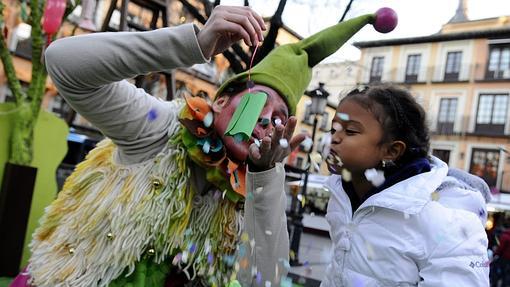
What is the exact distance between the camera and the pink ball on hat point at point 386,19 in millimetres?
1418

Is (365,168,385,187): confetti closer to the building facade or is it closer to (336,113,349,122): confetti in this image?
(336,113,349,122): confetti

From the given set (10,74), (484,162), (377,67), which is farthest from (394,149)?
(377,67)

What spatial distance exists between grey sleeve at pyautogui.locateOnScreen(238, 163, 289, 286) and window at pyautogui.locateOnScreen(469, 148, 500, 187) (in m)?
21.9

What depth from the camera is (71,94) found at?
129cm

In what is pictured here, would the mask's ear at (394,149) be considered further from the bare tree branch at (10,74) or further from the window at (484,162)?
the window at (484,162)

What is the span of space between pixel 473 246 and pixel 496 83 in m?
24.2

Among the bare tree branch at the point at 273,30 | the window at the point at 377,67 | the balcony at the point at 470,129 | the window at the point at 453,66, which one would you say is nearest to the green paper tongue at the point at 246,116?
the bare tree branch at the point at 273,30

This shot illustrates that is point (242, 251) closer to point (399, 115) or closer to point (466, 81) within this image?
point (399, 115)

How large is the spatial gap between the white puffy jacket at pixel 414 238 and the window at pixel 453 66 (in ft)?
80.4

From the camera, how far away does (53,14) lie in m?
3.51

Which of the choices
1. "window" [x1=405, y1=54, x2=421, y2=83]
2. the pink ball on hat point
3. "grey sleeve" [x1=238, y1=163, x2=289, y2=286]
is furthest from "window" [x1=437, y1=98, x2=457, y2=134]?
"grey sleeve" [x1=238, y1=163, x2=289, y2=286]

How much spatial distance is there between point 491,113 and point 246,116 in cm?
2417

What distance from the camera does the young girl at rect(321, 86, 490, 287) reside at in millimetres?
1182

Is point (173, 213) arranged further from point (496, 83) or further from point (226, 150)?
point (496, 83)
